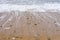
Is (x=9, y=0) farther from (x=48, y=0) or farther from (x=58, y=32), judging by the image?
(x=58, y=32)

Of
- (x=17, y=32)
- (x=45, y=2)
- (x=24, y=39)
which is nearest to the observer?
(x=24, y=39)

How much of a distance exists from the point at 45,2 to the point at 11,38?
2038mm

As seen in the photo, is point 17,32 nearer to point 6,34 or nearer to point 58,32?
point 6,34

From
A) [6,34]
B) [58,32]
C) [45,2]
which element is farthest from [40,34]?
[45,2]

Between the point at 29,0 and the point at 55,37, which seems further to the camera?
the point at 29,0

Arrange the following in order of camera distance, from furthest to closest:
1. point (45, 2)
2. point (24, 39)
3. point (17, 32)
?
point (45, 2), point (17, 32), point (24, 39)

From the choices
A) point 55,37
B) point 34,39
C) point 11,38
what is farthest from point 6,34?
point 55,37

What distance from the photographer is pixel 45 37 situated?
101 centimetres

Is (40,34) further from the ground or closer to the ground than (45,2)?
further from the ground

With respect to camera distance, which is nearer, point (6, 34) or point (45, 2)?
point (6, 34)

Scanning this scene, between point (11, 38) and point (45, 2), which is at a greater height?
point (11, 38)

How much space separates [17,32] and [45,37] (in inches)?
10.3

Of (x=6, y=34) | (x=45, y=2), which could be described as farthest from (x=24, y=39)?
(x=45, y=2)

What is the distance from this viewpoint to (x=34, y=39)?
99 centimetres
